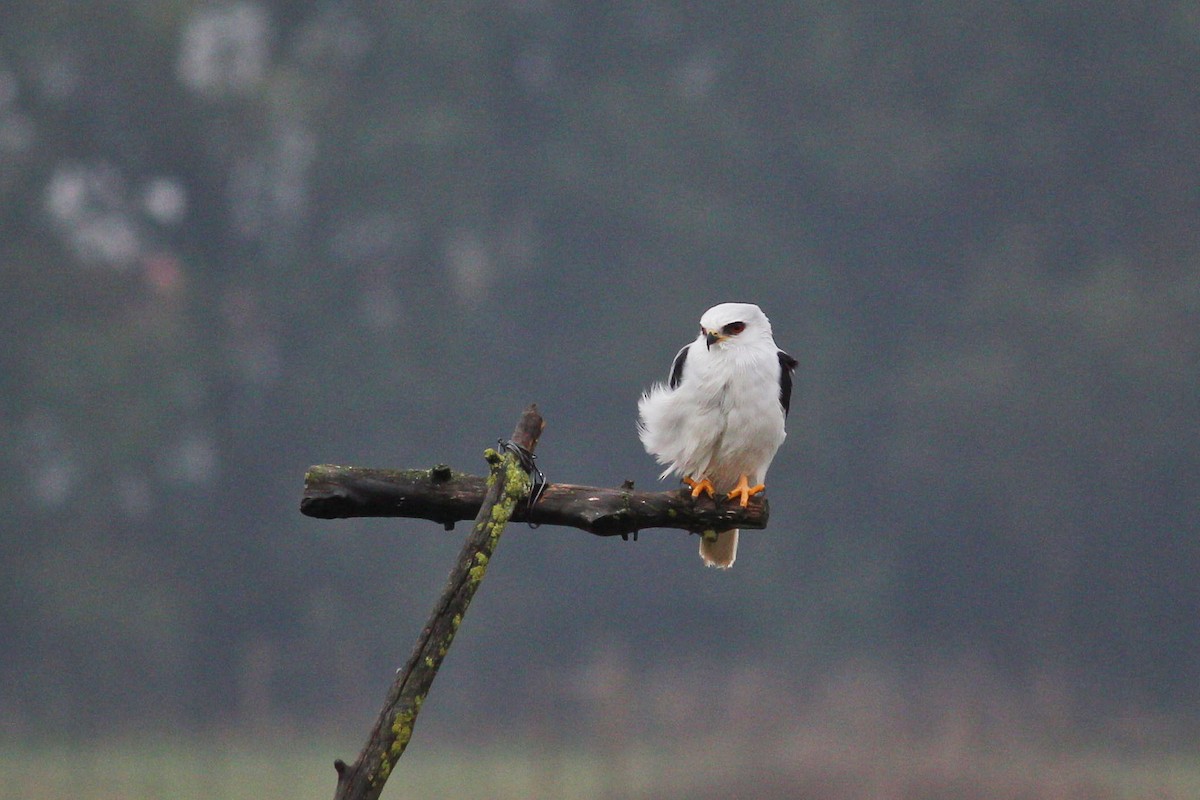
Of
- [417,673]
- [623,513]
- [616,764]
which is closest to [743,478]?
[623,513]

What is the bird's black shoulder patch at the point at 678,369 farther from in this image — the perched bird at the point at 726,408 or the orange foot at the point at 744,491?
the orange foot at the point at 744,491

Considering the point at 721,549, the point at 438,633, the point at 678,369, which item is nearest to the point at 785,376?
the point at 678,369

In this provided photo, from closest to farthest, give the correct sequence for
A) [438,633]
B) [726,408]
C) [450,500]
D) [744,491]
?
[438,633]
[450,500]
[744,491]
[726,408]

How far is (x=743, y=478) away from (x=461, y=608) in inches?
61.6

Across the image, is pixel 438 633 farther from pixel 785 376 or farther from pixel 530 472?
pixel 785 376

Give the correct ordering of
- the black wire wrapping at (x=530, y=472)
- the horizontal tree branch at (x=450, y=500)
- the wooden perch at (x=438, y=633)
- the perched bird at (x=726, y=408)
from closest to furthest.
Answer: the wooden perch at (x=438, y=633) < the horizontal tree branch at (x=450, y=500) < the black wire wrapping at (x=530, y=472) < the perched bird at (x=726, y=408)

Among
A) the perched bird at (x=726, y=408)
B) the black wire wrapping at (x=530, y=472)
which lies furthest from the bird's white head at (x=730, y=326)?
the black wire wrapping at (x=530, y=472)

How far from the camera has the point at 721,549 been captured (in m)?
5.66

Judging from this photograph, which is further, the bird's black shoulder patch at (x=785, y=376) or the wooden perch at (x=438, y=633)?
the bird's black shoulder patch at (x=785, y=376)

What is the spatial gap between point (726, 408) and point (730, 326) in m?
0.33

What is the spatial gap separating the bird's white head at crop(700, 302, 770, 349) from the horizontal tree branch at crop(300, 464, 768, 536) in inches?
36.3

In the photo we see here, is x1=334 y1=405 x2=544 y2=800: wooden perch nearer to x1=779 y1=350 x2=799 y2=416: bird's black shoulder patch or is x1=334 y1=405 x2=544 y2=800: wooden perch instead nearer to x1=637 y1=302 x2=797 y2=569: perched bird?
x1=637 y1=302 x2=797 y2=569: perched bird

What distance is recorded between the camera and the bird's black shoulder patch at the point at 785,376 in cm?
546

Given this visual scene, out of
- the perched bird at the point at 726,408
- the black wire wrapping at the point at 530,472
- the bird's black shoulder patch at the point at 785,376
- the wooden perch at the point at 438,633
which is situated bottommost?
the wooden perch at the point at 438,633
